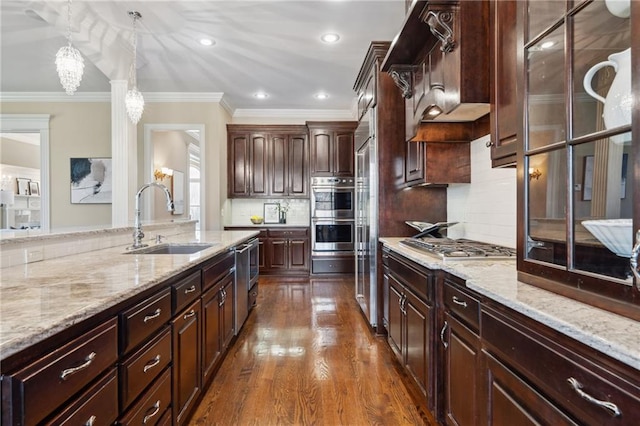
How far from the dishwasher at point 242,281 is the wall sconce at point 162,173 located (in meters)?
3.20

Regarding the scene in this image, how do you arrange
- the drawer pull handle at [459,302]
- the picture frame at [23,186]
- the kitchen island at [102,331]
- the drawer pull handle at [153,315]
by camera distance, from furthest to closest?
the picture frame at [23,186]
the drawer pull handle at [459,302]
the drawer pull handle at [153,315]
the kitchen island at [102,331]

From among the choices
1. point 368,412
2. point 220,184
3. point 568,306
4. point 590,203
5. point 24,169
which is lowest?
point 368,412

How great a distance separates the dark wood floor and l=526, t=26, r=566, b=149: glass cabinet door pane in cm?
161

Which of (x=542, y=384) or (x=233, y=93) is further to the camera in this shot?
(x=233, y=93)

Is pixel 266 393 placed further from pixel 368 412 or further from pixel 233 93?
pixel 233 93

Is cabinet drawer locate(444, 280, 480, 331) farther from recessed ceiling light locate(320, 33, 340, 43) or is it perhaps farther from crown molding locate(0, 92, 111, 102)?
crown molding locate(0, 92, 111, 102)

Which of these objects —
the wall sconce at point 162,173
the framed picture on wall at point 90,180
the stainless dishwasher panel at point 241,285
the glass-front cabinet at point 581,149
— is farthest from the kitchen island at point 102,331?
the wall sconce at point 162,173

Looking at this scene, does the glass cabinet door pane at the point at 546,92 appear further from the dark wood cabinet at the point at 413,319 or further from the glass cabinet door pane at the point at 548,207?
the dark wood cabinet at the point at 413,319

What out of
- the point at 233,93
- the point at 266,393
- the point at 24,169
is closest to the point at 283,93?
the point at 233,93

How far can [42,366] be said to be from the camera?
794mm

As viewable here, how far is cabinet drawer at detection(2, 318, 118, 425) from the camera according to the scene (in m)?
0.74

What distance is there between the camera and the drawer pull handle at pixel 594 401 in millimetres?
682

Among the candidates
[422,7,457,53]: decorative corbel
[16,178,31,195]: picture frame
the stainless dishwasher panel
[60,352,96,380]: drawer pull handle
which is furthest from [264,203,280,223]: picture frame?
[16,178,31,195]: picture frame

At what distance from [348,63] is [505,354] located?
154 inches
